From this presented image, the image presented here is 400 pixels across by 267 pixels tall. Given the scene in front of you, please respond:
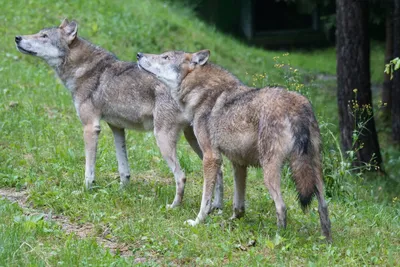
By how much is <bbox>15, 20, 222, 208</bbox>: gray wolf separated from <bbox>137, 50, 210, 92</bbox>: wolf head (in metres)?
0.27

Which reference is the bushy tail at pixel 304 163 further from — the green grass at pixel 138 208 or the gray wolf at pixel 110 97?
the gray wolf at pixel 110 97

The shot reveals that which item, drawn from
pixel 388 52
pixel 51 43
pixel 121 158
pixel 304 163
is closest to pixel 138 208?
pixel 121 158

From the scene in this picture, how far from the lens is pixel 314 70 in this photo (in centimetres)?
2084

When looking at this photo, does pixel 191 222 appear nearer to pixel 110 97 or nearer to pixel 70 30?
pixel 110 97

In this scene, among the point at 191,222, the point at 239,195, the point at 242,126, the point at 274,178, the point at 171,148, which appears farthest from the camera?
the point at 171,148

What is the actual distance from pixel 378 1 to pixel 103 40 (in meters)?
6.43

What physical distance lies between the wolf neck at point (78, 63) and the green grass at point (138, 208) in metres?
1.10

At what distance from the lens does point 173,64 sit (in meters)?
7.68

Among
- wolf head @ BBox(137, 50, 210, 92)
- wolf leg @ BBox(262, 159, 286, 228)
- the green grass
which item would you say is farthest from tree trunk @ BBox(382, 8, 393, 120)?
wolf leg @ BBox(262, 159, 286, 228)

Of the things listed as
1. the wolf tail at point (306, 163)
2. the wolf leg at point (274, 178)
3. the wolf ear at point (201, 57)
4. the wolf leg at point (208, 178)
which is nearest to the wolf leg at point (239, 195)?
the wolf leg at point (208, 178)

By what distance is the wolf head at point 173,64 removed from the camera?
759 centimetres

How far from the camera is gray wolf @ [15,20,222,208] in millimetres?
7836

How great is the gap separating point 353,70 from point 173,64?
568 cm

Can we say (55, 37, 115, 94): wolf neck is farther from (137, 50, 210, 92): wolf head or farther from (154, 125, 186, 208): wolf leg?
(154, 125, 186, 208): wolf leg
